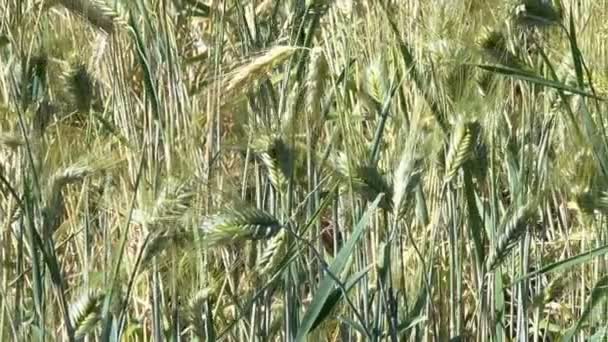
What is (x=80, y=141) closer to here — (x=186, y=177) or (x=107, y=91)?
(x=186, y=177)

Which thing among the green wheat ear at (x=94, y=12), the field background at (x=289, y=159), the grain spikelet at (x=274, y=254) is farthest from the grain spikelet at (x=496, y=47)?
the green wheat ear at (x=94, y=12)

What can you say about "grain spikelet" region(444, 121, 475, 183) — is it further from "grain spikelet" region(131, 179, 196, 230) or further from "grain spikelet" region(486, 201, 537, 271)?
"grain spikelet" region(131, 179, 196, 230)

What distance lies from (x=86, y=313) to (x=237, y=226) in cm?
18

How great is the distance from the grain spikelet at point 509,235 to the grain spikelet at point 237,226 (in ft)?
0.88

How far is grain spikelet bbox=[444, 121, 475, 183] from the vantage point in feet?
3.45

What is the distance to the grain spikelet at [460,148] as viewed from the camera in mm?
1052

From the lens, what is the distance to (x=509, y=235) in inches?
44.4

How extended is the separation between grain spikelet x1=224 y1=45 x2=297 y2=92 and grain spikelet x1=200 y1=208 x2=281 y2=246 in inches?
5.3

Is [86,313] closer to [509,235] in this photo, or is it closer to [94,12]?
[94,12]

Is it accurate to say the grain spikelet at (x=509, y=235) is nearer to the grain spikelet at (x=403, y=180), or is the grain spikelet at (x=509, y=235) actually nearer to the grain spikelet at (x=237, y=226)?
the grain spikelet at (x=403, y=180)

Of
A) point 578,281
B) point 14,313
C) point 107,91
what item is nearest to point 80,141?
point 14,313

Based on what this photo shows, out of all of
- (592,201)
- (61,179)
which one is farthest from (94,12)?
(592,201)

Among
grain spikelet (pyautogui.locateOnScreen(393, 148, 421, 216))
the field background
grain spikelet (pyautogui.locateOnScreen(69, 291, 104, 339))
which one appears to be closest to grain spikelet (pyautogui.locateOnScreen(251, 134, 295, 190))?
the field background

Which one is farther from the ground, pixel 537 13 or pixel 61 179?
pixel 537 13
